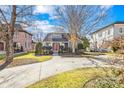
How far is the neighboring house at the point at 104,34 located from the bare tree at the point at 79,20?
0.18 metres

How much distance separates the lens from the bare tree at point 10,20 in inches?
169

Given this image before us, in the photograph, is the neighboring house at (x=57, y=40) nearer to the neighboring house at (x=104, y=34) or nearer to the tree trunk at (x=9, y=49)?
the neighboring house at (x=104, y=34)

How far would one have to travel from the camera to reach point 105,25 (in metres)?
4.58

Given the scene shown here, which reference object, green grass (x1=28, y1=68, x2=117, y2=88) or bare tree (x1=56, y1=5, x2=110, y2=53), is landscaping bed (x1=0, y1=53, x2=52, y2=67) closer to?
green grass (x1=28, y1=68, x2=117, y2=88)

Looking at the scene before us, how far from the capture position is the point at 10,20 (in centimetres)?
438

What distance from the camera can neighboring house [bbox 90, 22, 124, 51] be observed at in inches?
177

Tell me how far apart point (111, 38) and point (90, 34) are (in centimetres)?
44

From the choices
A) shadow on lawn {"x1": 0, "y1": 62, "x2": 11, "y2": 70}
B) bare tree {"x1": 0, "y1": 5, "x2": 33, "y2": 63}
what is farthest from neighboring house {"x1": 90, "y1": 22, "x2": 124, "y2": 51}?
shadow on lawn {"x1": 0, "y1": 62, "x2": 11, "y2": 70}

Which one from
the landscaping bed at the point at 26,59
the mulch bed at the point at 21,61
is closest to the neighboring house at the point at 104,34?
the landscaping bed at the point at 26,59

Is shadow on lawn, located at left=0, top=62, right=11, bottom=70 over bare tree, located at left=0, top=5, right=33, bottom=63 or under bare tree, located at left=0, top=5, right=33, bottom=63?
under

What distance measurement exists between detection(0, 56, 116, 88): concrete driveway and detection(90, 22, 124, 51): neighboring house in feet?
1.20
